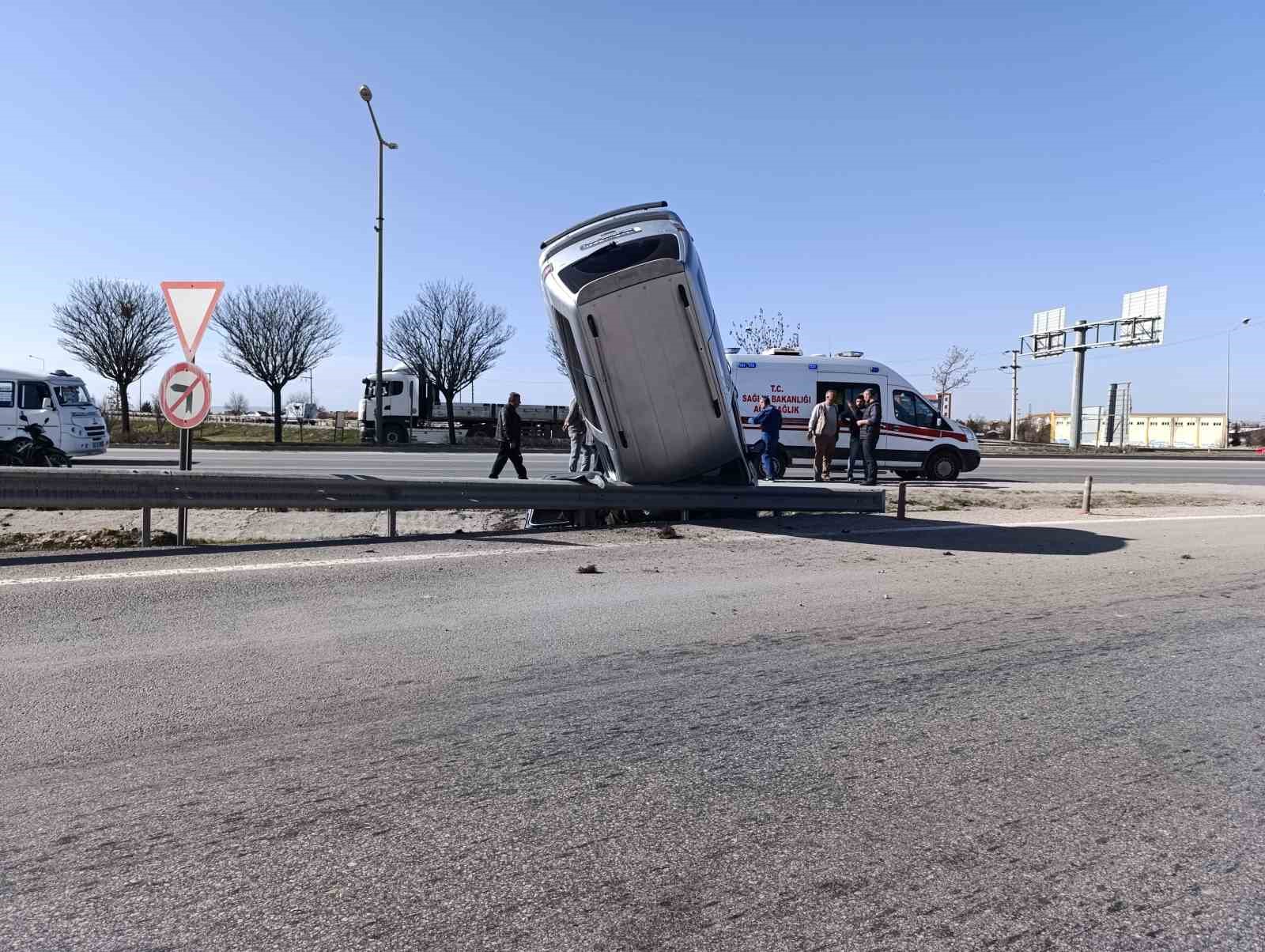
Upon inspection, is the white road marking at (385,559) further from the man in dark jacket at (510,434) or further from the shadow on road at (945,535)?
the man in dark jacket at (510,434)

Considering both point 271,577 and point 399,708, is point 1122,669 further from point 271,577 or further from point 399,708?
point 271,577

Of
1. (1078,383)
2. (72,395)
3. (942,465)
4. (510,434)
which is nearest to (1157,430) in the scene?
(1078,383)

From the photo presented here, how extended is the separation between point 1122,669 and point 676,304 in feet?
17.1

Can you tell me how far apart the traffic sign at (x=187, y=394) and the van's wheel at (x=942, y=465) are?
14937mm

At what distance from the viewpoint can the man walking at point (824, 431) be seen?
51.0 ft

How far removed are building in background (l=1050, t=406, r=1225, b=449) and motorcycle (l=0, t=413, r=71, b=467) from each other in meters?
45.4

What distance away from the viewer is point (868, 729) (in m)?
3.56

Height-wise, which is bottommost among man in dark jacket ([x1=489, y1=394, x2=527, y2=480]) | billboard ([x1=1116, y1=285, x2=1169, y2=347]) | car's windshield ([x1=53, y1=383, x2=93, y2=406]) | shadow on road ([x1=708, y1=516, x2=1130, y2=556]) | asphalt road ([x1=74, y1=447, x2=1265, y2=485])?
shadow on road ([x1=708, y1=516, x2=1130, y2=556])

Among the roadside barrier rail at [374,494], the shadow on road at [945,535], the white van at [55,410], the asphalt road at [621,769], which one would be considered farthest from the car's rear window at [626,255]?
the white van at [55,410]

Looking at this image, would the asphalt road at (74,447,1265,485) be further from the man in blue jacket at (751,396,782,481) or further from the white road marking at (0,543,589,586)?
the white road marking at (0,543,589,586)

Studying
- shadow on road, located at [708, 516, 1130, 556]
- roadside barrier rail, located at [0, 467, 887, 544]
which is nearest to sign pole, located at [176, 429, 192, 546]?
roadside barrier rail, located at [0, 467, 887, 544]

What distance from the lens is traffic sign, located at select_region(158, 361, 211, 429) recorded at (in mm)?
8055

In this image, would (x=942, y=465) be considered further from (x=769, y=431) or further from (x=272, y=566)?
(x=272, y=566)

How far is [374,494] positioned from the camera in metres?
8.52
